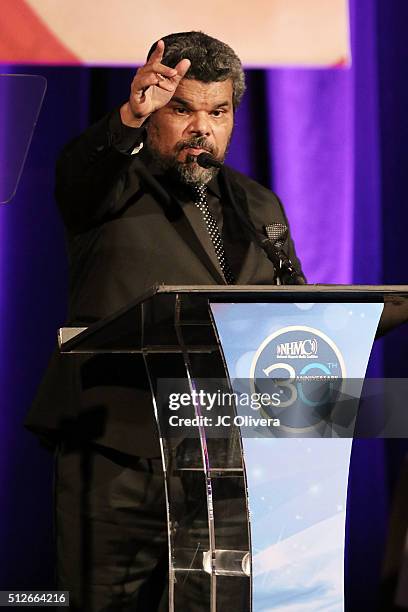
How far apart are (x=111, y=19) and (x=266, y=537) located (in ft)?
4.95

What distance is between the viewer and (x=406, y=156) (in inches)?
107

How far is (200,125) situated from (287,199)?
2.13ft

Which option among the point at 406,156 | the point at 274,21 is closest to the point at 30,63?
the point at 274,21

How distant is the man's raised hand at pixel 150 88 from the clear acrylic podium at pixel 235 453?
0.47 m

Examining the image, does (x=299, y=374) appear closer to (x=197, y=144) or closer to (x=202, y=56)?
(x=197, y=144)

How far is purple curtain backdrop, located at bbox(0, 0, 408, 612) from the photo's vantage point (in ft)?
8.45

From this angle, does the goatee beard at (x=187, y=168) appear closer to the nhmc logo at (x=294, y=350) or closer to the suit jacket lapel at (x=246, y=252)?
the suit jacket lapel at (x=246, y=252)

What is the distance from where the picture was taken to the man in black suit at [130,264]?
1.74 metres

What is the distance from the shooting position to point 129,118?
1720 mm

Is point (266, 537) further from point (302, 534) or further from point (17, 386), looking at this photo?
point (17, 386)

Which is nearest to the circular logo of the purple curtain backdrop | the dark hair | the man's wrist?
the man's wrist

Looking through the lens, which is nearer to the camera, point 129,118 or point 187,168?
point 129,118

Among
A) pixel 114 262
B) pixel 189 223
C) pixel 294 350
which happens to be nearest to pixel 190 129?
pixel 189 223
